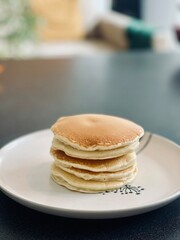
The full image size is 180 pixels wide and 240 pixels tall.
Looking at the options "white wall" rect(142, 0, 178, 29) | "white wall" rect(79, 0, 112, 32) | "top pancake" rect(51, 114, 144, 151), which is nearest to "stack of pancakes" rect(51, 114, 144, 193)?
"top pancake" rect(51, 114, 144, 151)

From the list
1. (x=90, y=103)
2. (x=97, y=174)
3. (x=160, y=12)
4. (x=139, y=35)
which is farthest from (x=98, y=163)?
(x=160, y=12)

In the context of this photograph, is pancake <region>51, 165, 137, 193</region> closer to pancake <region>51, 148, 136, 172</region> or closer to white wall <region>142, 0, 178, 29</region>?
pancake <region>51, 148, 136, 172</region>

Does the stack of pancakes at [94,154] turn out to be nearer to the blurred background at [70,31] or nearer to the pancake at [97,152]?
the pancake at [97,152]

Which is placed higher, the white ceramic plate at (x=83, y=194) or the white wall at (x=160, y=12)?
the white ceramic plate at (x=83, y=194)

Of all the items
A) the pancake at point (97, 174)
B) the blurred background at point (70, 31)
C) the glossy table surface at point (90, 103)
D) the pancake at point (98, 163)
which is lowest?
the blurred background at point (70, 31)

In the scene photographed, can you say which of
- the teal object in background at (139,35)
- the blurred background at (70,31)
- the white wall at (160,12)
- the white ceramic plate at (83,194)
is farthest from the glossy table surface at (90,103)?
the white wall at (160,12)

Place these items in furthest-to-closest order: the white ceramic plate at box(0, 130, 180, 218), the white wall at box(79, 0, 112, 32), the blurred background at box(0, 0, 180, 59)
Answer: the white wall at box(79, 0, 112, 32)
the blurred background at box(0, 0, 180, 59)
the white ceramic plate at box(0, 130, 180, 218)

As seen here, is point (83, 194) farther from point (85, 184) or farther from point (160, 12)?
point (160, 12)

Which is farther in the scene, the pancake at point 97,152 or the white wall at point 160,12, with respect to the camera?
the white wall at point 160,12
